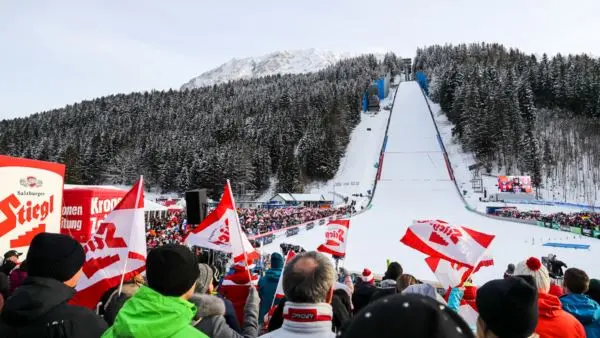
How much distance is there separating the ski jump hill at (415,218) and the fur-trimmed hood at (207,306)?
5.98 metres

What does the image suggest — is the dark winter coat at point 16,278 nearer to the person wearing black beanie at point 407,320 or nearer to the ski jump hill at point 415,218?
the person wearing black beanie at point 407,320

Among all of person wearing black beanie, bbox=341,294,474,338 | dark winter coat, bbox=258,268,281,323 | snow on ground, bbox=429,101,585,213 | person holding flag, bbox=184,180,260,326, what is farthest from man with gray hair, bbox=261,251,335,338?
snow on ground, bbox=429,101,585,213

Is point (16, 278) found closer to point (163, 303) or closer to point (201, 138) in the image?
point (163, 303)

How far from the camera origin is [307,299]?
6.52ft

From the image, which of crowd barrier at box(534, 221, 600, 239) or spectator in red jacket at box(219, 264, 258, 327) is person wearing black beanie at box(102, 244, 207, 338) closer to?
spectator in red jacket at box(219, 264, 258, 327)

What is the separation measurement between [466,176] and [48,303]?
5803 cm

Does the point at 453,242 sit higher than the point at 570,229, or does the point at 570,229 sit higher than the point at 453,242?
the point at 453,242

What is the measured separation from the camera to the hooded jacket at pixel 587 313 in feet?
10.7

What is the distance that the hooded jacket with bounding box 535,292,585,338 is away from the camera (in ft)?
8.73

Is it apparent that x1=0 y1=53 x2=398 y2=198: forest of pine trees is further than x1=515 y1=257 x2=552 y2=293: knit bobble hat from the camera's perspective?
Yes

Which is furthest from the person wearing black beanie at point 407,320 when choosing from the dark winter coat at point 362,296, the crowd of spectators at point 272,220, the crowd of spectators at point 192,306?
the crowd of spectators at point 272,220

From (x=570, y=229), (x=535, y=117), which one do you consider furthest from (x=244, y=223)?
(x=535, y=117)

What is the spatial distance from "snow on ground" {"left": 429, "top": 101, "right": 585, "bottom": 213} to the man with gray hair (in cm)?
4229

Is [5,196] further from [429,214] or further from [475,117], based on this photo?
[475,117]
